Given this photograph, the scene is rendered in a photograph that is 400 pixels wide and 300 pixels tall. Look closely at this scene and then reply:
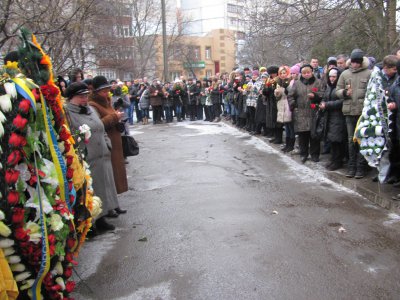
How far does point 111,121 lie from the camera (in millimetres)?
6141

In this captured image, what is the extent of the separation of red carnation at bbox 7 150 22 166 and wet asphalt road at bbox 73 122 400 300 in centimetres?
163

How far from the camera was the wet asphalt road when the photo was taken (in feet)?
13.2

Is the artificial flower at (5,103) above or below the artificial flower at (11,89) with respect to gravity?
below

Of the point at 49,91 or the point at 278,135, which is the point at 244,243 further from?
the point at 278,135

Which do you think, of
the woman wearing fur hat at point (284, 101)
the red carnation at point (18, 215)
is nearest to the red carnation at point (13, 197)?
the red carnation at point (18, 215)

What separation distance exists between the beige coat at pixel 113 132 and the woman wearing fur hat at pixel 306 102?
431 cm

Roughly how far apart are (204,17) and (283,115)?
67.0m

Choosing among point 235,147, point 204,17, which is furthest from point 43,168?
point 204,17

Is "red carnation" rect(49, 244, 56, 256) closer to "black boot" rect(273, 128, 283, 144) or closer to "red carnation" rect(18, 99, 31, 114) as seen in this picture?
"red carnation" rect(18, 99, 31, 114)

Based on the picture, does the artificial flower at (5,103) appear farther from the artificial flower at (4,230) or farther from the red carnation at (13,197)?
the artificial flower at (4,230)

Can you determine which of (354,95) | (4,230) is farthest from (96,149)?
(354,95)

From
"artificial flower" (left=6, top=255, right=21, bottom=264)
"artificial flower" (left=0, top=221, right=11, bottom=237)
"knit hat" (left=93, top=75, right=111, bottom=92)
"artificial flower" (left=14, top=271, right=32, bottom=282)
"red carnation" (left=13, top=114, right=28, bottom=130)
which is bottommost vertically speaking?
"artificial flower" (left=14, top=271, right=32, bottom=282)

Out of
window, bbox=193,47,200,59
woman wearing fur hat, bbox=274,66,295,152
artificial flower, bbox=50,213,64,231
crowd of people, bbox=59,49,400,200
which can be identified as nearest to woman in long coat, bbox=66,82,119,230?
crowd of people, bbox=59,49,400,200

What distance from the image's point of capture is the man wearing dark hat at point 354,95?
7.41 m
